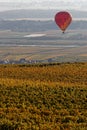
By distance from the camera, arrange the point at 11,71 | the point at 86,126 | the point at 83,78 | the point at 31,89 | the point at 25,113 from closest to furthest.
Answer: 1. the point at 86,126
2. the point at 25,113
3. the point at 31,89
4. the point at 83,78
5. the point at 11,71

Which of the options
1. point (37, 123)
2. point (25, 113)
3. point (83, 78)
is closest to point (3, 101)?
point (25, 113)

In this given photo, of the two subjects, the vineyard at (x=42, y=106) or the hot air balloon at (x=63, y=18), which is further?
the hot air balloon at (x=63, y=18)

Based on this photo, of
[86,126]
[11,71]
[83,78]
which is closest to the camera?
[86,126]

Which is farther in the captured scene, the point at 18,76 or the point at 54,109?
the point at 18,76

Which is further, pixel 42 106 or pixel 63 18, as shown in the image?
pixel 63 18

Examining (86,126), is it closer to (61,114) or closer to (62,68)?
(61,114)

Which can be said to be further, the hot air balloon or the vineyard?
the hot air balloon

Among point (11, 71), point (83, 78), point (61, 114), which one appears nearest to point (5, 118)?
point (61, 114)

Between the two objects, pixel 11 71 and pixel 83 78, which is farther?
pixel 11 71

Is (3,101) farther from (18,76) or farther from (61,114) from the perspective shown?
(18,76)
